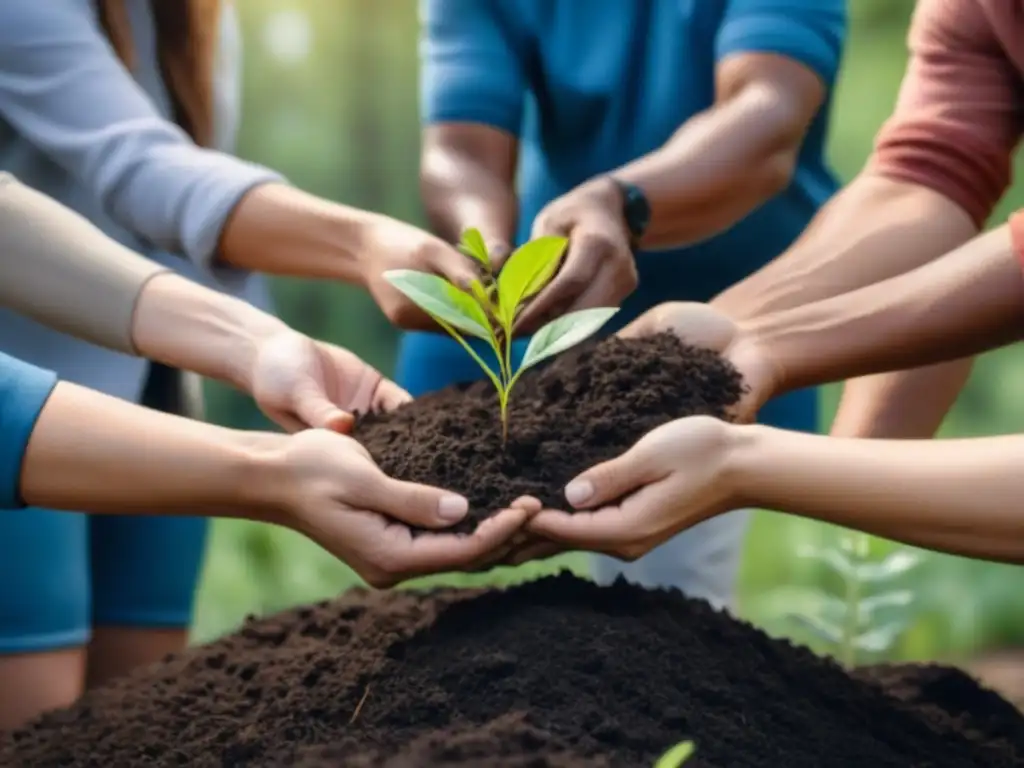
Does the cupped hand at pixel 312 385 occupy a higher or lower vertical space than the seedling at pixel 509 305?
lower

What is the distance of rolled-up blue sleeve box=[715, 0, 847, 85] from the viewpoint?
1073mm

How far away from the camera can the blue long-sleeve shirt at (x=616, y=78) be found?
111 centimetres

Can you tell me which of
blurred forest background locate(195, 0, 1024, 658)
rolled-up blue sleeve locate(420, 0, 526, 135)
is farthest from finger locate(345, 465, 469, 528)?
blurred forest background locate(195, 0, 1024, 658)

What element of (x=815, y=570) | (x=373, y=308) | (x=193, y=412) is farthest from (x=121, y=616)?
(x=815, y=570)

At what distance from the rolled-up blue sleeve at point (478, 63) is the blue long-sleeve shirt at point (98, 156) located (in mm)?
203

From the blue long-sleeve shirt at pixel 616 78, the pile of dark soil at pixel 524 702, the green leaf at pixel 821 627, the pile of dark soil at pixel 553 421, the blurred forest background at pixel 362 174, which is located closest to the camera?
the pile of dark soil at pixel 524 702

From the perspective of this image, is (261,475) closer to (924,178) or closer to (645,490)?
(645,490)

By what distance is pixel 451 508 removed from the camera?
720 mm

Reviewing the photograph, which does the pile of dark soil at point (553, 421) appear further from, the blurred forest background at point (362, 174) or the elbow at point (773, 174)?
the blurred forest background at point (362, 174)

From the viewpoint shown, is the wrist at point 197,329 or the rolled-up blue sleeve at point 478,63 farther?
the rolled-up blue sleeve at point 478,63

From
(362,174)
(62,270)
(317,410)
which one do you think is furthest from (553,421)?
(362,174)

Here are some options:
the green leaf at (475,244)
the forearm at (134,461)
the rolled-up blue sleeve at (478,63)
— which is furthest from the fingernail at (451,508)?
the rolled-up blue sleeve at (478,63)

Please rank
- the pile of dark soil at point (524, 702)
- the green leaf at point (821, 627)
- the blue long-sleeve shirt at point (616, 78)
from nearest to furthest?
the pile of dark soil at point (524, 702) < the blue long-sleeve shirt at point (616, 78) < the green leaf at point (821, 627)

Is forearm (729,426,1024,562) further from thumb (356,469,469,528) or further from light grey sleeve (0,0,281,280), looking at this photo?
light grey sleeve (0,0,281,280)
